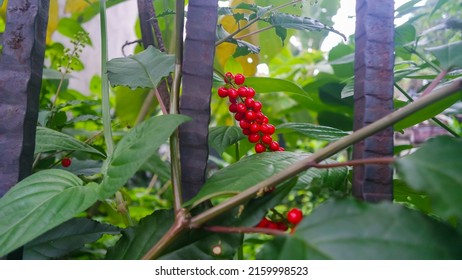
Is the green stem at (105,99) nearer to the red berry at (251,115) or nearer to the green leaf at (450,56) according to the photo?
the red berry at (251,115)

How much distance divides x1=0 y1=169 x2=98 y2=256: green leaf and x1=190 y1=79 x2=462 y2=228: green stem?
0.29 feet

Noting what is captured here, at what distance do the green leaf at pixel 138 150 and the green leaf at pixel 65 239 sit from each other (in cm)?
12

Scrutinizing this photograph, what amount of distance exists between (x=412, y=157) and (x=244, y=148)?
39 centimetres

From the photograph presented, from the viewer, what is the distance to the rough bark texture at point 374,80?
333mm

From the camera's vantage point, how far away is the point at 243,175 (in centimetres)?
35

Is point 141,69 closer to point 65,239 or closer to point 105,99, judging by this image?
point 105,99

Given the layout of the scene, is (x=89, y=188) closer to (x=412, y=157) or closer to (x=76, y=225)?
(x=76, y=225)

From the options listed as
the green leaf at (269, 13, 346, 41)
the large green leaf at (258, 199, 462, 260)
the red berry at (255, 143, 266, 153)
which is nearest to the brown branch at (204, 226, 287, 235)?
the large green leaf at (258, 199, 462, 260)

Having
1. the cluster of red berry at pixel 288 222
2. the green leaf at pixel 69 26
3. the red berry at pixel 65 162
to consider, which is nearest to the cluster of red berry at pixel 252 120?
the cluster of red berry at pixel 288 222

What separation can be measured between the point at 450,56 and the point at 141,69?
287 millimetres

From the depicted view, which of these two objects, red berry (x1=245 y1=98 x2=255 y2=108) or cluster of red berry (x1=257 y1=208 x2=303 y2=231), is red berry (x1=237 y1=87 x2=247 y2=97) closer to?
red berry (x1=245 y1=98 x2=255 y2=108)

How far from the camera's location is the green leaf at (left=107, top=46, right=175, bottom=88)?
435mm

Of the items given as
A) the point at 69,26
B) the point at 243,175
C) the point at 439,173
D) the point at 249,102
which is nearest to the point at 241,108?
the point at 249,102
